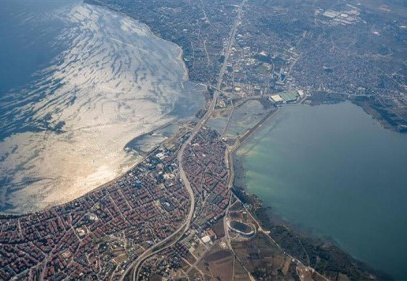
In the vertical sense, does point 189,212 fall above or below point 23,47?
below

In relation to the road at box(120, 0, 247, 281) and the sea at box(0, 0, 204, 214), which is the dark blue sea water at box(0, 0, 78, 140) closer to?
the sea at box(0, 0, 204, 214)

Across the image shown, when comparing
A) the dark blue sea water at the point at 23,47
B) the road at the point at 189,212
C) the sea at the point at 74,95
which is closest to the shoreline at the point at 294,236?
the road at the point at 189,212

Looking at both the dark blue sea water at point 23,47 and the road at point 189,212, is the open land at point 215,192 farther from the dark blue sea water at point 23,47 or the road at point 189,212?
the dark blue sea water at point 23,47

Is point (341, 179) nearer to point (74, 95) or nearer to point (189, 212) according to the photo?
point (189, 212)

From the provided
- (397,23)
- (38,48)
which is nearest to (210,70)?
(38,48)

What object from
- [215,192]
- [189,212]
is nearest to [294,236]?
[215,192]

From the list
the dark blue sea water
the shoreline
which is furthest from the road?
the dark blue sea water

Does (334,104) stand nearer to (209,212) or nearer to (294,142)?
(294,142)
